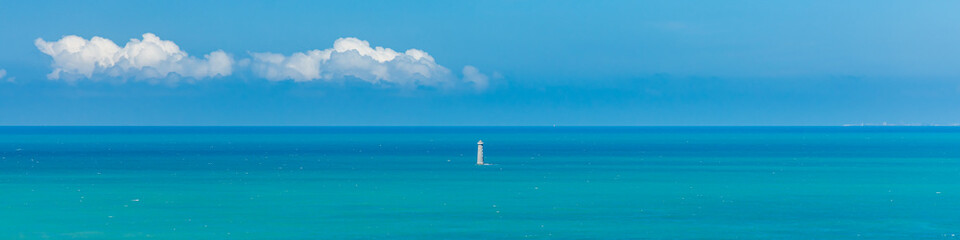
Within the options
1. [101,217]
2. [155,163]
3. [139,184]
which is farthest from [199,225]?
[155,163]

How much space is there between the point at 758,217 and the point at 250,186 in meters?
20.9

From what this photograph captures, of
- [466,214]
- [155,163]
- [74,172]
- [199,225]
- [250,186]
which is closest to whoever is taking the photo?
[199,225]

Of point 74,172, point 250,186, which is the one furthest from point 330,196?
point 74,172

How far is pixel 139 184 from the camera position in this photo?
4884cm

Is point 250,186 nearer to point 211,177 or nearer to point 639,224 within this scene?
point 211,177

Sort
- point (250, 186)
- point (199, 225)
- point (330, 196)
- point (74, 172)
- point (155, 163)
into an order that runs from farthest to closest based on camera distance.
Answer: point (155, 163) < point (74, 172) < point (250, 186) < point (330, 196) < point (199, 225)

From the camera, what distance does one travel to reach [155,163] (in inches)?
2803

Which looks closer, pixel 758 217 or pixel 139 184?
pixel 758 217

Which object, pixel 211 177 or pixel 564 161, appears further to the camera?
pixel 564 161

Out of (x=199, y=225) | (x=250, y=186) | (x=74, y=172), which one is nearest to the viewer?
(x=199, y=225)

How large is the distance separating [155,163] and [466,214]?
1602 inches

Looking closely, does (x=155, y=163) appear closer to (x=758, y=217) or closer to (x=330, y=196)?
(x=330, y=196)

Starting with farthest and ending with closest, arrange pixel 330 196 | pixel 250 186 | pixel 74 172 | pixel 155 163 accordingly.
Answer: pixel 155 163, pixel 74 172, pixel 250 186, pixel 330 196

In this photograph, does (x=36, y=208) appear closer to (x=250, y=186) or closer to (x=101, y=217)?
(x=101, y=217)
